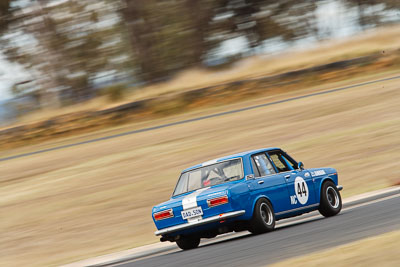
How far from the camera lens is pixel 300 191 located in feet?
32.9

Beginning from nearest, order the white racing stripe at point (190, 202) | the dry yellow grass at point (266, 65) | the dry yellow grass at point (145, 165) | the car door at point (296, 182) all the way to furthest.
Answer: the white racing stripe at point (190, 202) < the car door at point (296, 182) < the dry yellow grass at point (145, 165) < the dry yellow grass at point (266, 65)

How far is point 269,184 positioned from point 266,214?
0.44 metres

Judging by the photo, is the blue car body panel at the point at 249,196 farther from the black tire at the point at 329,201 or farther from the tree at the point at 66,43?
the tree at the point at 66,43

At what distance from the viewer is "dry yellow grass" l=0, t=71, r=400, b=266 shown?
13180 mm

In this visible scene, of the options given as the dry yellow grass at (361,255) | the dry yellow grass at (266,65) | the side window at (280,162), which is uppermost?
the dry yellow grass at (361,255)

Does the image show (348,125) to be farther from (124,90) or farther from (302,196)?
(124,90)

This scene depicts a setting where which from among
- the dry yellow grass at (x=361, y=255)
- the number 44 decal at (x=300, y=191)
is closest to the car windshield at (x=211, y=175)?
the number 44 decal at (x=300, y=191)

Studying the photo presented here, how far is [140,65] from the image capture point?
35.4 meters

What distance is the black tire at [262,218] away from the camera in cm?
902

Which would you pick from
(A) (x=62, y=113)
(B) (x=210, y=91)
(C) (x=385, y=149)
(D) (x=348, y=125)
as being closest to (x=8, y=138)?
(A) (x=62, y=113)

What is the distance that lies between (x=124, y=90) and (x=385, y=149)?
18.1m

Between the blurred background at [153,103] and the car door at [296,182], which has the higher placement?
the car door at [296,182]

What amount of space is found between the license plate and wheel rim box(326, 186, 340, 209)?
A: 271cm

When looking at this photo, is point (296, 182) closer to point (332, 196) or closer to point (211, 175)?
point (332, 196)
